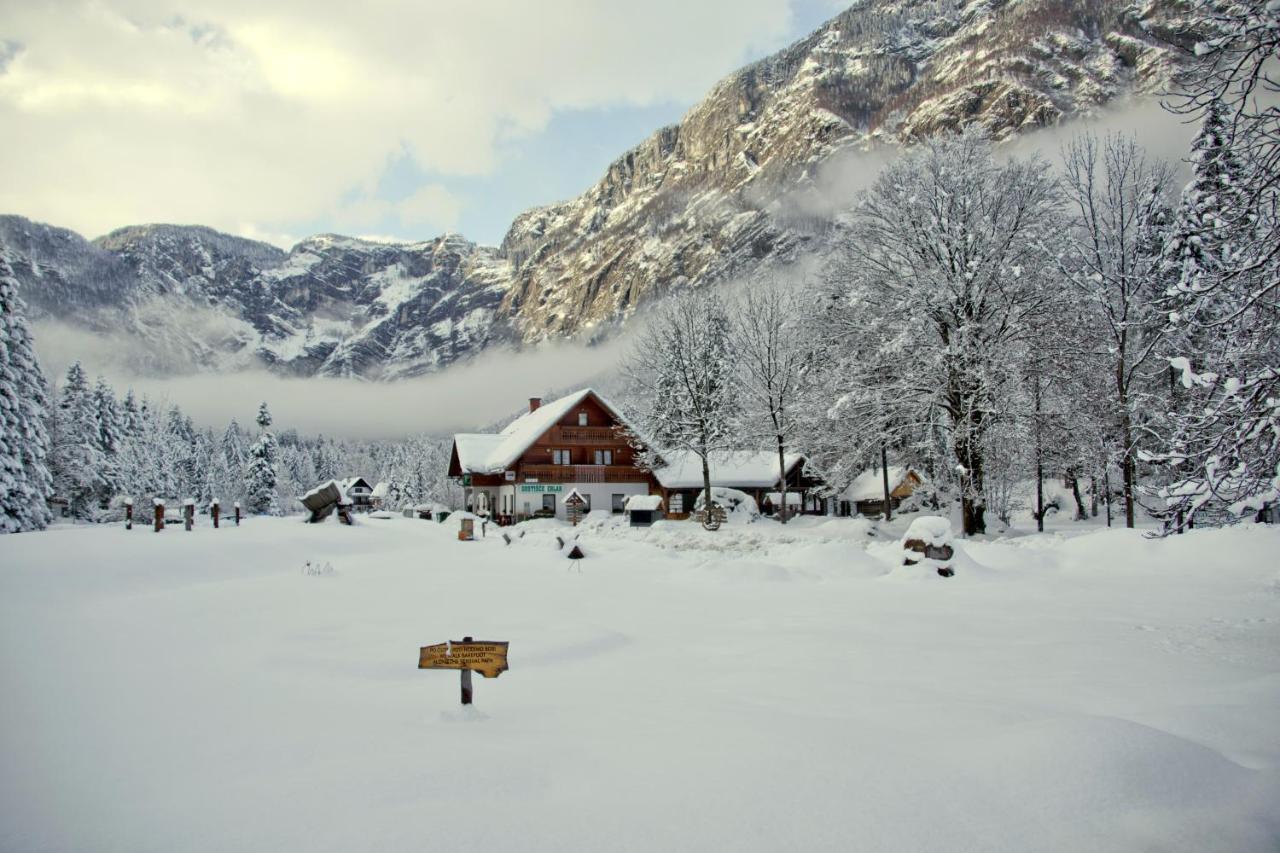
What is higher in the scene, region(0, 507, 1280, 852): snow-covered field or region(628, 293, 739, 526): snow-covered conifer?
region(628, 293, 739, 526): snow-covered conifer

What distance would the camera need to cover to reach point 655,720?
219 inches

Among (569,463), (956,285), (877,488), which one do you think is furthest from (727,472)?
(956,285)

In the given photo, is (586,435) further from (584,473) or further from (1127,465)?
(1127,465)

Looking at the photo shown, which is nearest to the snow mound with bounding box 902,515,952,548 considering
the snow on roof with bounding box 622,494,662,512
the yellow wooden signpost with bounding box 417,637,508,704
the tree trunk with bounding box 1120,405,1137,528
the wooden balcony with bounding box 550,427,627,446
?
the tree trunk with bounding box 1120,405,1137,528

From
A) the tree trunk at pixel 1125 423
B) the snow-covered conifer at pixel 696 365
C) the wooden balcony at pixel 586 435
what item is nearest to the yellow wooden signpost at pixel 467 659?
the tree trunk at pixel 1125 423

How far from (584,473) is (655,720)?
41676 millimetres

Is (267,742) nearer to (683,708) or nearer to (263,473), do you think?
(683,708)

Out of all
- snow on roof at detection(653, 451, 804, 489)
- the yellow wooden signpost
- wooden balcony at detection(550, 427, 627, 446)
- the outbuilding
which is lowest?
the outbuilding

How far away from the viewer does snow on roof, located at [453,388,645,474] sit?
151ft

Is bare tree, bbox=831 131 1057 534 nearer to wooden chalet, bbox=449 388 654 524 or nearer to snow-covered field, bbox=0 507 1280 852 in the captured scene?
snow-covered field, bbox=0 507 1280 852

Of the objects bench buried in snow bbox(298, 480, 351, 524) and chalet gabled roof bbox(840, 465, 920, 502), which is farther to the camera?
chalet gabled roof bbox(840, 465, 920, 502)

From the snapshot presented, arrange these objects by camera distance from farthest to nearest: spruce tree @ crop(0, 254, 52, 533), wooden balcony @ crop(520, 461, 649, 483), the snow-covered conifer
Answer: wooden balcony @ crop(520, 461, 649, 483)
the snow-covered conifer
spruce tree @ crop(0, 254, 52, 533)

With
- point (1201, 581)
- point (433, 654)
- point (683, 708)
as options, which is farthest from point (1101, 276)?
point (433, 654)

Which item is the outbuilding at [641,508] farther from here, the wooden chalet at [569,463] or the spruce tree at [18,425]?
the spruce tree at [18,425]
